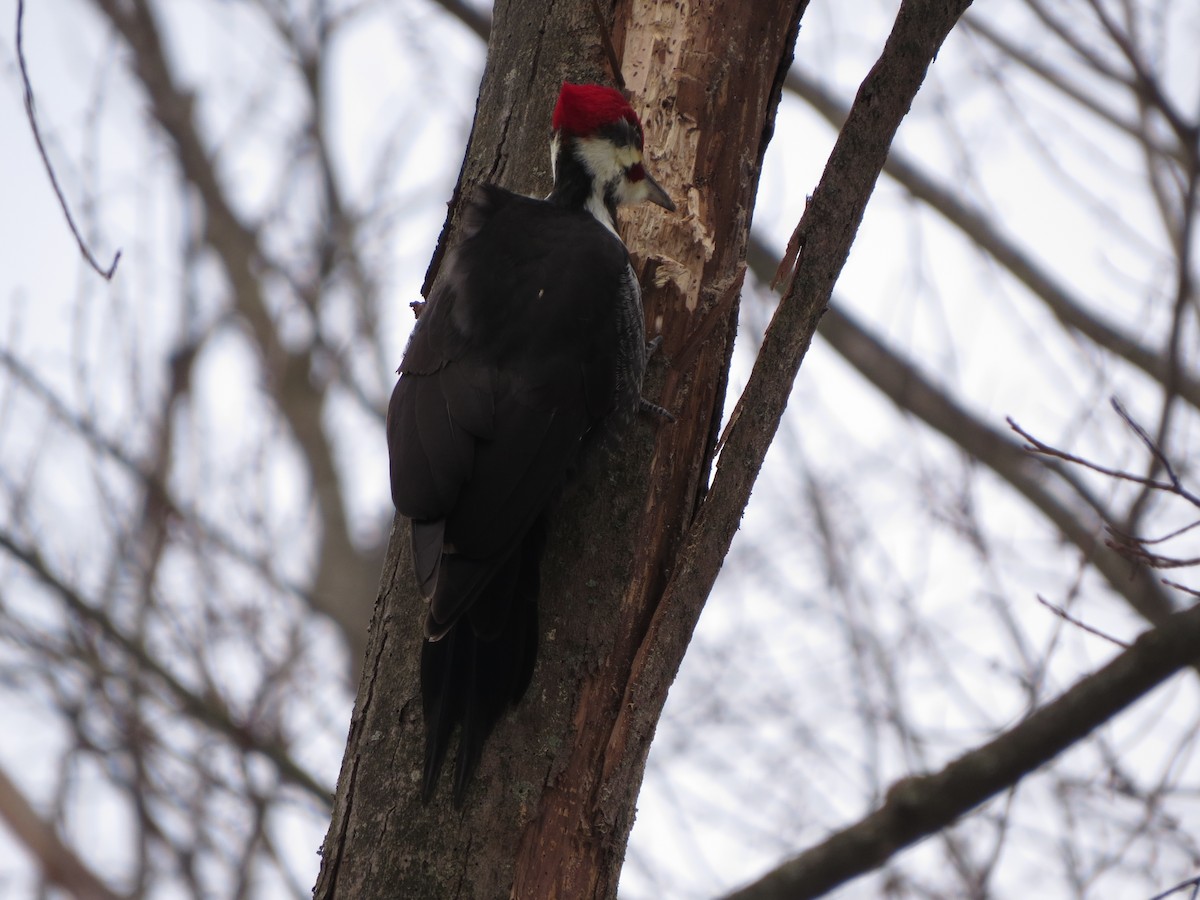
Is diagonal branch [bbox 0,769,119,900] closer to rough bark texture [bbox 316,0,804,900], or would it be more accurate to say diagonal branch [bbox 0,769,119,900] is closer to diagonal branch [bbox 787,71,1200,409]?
rough bark texture [bbox 316,0,804,900]

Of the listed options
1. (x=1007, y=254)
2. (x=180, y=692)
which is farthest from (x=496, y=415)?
(x=1007, y=254)

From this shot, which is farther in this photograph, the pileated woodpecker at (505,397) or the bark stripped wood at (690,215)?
the bark stripped wood at (690,215)

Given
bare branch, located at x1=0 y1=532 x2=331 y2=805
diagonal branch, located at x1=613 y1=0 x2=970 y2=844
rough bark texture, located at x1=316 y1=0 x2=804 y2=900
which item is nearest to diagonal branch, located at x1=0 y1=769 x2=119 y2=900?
bare branch, located at x1=0 y1=532 x2=331 y2=805

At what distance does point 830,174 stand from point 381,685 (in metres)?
1.22

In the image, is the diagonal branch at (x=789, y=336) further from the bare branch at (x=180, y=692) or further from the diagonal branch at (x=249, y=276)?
the diagonal branch at (x=249, y=276)

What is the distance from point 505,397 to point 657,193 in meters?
0.61

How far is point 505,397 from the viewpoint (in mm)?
2301

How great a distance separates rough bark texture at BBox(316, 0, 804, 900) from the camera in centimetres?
201

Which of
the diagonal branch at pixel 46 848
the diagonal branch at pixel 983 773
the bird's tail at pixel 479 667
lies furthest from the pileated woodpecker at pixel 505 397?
the diagonal branch at pixel 46 848

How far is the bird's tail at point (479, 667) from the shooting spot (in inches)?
80.5

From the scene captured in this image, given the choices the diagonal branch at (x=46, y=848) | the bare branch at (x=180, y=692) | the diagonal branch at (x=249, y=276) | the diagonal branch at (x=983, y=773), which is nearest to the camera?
the diagonal branch at (x=983, y=773)

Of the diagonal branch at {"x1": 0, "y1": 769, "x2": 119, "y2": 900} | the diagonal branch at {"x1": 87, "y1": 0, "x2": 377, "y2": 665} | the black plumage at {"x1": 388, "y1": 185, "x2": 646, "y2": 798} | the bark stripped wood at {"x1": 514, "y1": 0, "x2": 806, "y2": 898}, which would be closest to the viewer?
the black plumage at {"x1": 388, "y1": 185, "x2": 646, "y2": 798}

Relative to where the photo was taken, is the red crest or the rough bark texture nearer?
the rough bark texture

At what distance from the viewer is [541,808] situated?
2029 mm
